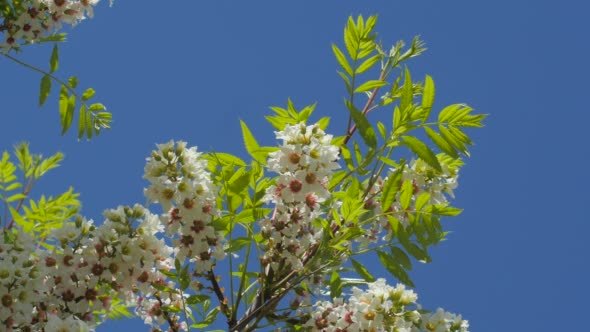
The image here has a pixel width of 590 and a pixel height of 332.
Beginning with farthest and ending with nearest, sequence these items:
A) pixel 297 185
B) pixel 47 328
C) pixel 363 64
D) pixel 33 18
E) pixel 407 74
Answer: pixel 33 18 < pixel 363 64 < pixel 407 74 < pixel 297 185 < pixel 47 328

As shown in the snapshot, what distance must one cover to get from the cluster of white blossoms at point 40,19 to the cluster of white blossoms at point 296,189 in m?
2.59

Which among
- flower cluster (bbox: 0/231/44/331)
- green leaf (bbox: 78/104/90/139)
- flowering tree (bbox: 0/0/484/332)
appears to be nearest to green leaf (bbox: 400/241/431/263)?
flowering tree (bbox: 0/0/484/332)

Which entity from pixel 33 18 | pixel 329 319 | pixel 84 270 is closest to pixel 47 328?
pixel 84 270

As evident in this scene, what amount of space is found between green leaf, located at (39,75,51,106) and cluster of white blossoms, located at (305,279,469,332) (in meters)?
2.52

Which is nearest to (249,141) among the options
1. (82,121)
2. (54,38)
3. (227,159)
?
(227,159)

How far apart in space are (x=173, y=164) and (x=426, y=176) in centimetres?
137

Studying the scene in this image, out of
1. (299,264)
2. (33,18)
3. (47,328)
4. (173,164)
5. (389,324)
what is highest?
(33,18)

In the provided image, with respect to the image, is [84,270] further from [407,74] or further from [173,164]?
[407,74]

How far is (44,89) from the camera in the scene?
17.2 ft

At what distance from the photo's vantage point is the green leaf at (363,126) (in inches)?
146

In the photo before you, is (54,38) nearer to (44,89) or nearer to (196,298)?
(44,89)

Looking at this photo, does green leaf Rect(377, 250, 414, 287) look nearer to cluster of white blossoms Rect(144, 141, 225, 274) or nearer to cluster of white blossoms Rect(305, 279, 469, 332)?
cluster of white blossoms Rect(305, 279, 469, 332)

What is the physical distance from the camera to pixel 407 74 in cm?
377

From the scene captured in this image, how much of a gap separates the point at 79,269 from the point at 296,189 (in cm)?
108
